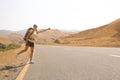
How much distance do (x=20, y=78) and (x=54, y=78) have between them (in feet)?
3.10

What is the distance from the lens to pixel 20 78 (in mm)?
8344

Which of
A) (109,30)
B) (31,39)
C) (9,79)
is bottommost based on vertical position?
(9,79)

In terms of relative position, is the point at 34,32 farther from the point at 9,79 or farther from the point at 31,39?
the point at 9,79

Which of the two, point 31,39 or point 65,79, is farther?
point 31,39

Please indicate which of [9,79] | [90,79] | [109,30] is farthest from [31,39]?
[109,30]

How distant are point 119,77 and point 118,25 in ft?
235

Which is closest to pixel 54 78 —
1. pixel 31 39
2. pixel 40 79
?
pixel 40 79

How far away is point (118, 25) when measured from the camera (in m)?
78.2

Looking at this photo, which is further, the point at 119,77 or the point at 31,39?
the point at 31,39

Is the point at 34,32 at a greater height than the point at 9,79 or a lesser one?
greater

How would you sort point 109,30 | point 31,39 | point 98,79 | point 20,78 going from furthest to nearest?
point 109,30 < point 31,39 < point 20,78 < point 98,79

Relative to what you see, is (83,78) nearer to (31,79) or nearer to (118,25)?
(31,79)

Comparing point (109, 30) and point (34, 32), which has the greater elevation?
point (109, 30)

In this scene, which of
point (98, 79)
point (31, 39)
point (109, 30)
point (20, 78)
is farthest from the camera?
point (109, 30)
